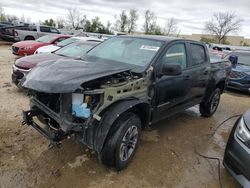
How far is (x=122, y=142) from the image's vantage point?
3277 mm

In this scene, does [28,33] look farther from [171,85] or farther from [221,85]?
[171,85]

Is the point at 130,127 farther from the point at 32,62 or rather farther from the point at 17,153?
the point at 32,62

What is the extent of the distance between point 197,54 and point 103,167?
3003mm

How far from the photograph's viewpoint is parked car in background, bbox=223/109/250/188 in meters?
2.79

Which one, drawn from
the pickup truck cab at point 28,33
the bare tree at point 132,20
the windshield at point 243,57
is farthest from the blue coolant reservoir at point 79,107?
the bare tree at point 132,20

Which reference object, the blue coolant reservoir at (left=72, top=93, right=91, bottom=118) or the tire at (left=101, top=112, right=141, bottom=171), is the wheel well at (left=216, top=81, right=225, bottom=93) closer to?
the tire at (left=101, top=112, right=141, bottom=171)

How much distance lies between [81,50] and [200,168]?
517cm

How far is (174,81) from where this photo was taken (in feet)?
13.8

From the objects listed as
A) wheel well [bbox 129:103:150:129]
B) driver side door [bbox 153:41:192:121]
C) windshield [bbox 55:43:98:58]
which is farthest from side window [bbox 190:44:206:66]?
windshield [bbox 55:43:98:58]

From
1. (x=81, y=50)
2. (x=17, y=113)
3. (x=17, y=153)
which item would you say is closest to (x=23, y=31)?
(x=81, y=50)

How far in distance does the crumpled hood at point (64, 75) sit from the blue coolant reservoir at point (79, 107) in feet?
0.73

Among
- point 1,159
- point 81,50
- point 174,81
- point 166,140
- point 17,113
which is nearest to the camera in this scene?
point 1,159

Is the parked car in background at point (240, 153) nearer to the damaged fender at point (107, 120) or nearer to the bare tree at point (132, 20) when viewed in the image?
the damaged fender at point (107, 120)

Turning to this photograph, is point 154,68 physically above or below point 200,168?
above
